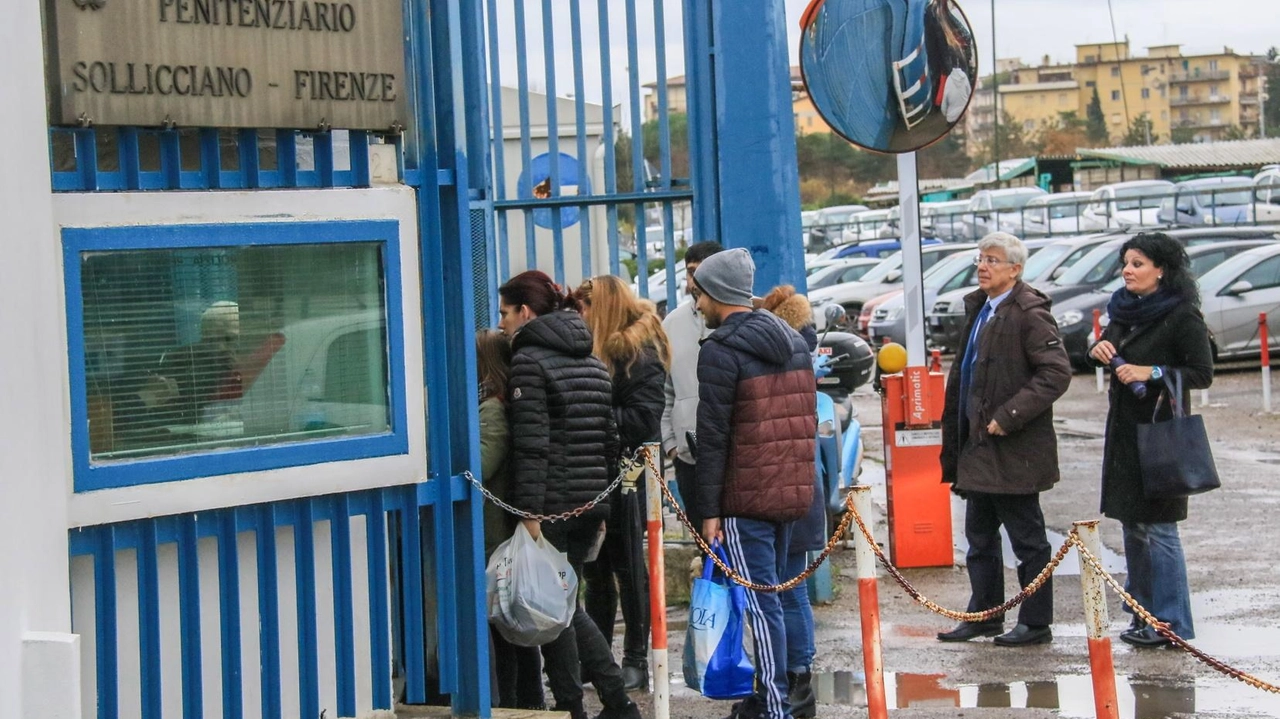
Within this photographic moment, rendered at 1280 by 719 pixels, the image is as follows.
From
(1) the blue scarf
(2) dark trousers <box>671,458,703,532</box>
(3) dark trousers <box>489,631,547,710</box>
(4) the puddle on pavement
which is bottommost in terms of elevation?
(4) the puddle on pavement

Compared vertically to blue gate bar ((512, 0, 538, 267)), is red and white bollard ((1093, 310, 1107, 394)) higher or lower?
lower

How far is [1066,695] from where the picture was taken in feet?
21.9

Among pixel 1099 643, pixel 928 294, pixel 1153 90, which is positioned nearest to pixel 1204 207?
pixel 928 294

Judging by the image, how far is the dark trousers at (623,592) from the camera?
7012mm

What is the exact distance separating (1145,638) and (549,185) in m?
3.79

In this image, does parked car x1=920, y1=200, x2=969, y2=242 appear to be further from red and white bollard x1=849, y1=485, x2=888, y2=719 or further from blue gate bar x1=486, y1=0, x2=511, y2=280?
red and white bollard x1=849, y1=485, x2=888, y2=719

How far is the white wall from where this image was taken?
13.2 feet

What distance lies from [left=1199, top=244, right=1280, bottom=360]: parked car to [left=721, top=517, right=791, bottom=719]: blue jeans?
49.7 feet

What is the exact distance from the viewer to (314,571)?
15.9ft

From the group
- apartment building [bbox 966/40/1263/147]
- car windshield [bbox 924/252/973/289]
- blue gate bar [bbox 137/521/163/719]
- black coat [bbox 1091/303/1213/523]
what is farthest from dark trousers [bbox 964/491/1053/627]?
apartment building [bbox 966/40/1263/147]

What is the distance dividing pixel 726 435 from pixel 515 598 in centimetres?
100

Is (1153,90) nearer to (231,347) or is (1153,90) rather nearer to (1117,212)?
(1117,212)

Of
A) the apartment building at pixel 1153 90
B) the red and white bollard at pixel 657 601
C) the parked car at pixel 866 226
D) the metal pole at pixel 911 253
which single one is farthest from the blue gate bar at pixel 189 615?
the apartment building at pixel 1153 90

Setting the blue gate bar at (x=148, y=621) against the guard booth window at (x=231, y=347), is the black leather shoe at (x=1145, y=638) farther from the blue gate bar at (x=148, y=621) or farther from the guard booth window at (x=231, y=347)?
the blue gate bar at (x=148, y=621)
